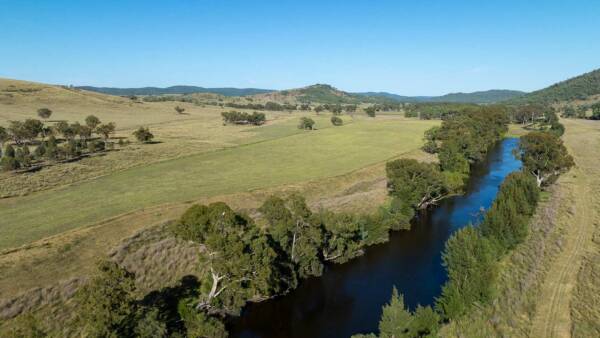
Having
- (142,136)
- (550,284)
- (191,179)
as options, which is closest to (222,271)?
(550,284)

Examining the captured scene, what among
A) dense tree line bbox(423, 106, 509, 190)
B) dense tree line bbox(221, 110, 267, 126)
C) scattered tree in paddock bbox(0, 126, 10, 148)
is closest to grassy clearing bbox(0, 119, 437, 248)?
dense tree line bbox(423, 106, 509, 190)

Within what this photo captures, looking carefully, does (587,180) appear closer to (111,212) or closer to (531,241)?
(531,241)

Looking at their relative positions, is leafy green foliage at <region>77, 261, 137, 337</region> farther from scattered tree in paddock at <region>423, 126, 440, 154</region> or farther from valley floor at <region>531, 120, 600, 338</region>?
scattered tree in paddock at <region>423, 126, 440, 154</region>

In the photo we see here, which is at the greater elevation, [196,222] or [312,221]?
Answer: [196,222]

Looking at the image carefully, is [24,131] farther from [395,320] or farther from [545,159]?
[545,159]

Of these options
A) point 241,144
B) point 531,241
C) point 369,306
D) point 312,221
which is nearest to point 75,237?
point 312,221
